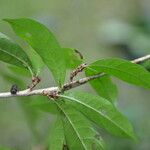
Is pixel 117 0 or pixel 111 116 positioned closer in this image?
pixel 111 116

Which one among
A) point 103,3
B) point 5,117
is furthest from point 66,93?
point 103,3

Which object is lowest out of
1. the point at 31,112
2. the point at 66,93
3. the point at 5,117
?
the point at 5,117

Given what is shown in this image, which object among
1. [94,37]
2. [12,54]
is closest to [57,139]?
[12,54]

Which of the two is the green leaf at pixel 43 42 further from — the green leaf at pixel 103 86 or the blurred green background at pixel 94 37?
the blurred green background at pixel 94 37

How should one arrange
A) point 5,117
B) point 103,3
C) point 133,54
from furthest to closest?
point 103,3, point 133,54, point 5,117

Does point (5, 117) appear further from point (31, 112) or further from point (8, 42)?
point (8, 42)

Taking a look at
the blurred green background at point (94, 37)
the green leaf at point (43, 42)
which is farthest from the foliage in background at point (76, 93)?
the blurred green background at point (94, 37)

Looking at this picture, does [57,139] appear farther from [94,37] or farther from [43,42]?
[94,37]
